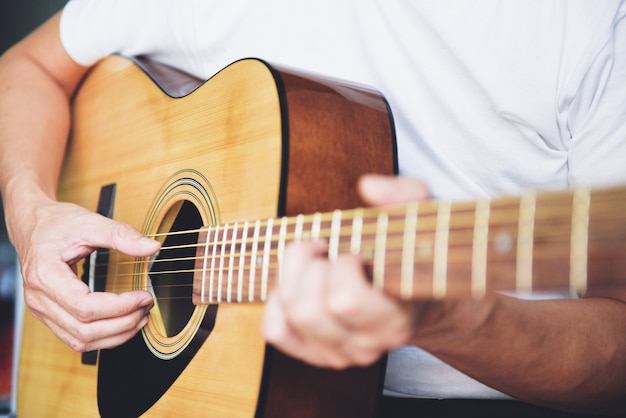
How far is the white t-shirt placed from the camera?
78 centimetres

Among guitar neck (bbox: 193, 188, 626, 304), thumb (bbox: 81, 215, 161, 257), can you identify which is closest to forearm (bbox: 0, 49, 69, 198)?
thumb (bbox: 81, 215, 161, 257)

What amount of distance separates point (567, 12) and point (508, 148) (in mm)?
205

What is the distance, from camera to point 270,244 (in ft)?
2.05

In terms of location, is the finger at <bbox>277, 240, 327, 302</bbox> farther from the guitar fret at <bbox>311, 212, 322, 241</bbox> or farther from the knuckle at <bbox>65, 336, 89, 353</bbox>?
the knuckle at <bbox>65, 336, 89, 353</bbox>

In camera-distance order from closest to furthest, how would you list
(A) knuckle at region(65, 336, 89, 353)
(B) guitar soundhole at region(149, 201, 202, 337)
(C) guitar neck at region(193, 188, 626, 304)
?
(C) guitar neck at region(193, 188, 626, 304) → (B) guitar soundhole at region(149, 201, 202, 337) → (A) knuckle at region(65, 336, 89, 353)

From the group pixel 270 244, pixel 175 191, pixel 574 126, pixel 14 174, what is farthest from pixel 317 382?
pixel 14 174

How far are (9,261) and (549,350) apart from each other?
2.06m

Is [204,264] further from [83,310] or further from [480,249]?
[480,249]

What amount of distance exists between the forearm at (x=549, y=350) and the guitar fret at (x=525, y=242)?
174 mm

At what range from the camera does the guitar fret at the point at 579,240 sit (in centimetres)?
41

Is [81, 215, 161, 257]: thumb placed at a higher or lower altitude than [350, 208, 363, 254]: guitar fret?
lower

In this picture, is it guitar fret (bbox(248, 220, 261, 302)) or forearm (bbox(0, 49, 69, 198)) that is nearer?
guitar fret (bbox(248, 220, 261, 302))

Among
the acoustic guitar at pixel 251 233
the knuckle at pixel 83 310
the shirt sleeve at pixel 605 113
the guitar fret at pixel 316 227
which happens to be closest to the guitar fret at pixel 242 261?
the acoustic guitar at pixel 251 233

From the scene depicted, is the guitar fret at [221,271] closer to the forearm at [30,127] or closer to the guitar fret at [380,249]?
the guitar fret at [380,249]
